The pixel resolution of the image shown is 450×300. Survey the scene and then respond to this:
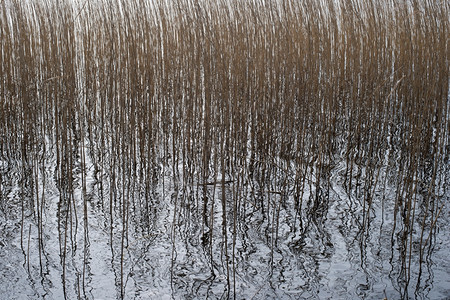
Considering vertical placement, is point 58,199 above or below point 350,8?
below

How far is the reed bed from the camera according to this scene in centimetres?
201

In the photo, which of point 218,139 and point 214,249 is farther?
point 218,139

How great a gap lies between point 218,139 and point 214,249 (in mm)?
1107

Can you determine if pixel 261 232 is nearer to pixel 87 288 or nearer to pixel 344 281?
pixel 344 281

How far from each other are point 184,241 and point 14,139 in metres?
1.57

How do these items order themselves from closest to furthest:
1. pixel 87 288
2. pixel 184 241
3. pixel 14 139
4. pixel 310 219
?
pixel 87 288 → pixel 184 241 → pixel 310 219 → pixel 14 139

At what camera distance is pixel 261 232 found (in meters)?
2.08

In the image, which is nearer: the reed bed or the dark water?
the dark water

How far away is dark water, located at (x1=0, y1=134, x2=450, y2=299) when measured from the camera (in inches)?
64.8

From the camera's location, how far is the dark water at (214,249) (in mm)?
1646

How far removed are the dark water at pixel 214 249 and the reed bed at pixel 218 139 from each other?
2cm

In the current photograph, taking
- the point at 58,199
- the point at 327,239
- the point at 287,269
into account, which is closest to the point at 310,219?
the point at 327,239

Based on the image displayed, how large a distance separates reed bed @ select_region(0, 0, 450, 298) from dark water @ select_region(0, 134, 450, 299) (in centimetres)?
2

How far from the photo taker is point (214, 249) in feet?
6.35
